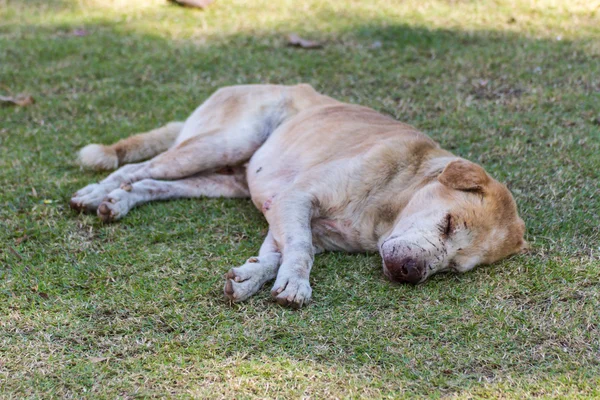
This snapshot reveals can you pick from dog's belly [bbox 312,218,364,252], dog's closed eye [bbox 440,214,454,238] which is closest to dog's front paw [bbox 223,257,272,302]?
dog's belly [bbox 312,218,364,252]

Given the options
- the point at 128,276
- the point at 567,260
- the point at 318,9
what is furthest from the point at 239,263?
the point at 318,9

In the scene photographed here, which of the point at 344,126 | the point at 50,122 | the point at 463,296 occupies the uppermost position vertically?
the point at 344,126

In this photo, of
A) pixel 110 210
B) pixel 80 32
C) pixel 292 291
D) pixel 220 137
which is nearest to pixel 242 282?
pixel 292 291

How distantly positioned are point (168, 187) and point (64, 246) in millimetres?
873

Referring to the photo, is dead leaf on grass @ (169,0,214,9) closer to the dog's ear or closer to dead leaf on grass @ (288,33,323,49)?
dead leaf on grass @ (288,33,323,49)

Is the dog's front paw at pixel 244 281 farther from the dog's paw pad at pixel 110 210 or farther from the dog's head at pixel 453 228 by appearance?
the dog's paw pad at pixel 110 210

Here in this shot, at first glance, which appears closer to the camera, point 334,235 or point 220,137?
point 334,235

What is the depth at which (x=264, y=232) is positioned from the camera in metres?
4.09

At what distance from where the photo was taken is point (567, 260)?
3.67 meters

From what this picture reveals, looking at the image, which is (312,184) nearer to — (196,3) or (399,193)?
(399,193)

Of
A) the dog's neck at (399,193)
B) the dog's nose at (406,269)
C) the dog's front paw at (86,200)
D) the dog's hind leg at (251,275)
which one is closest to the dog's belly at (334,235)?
the dog's neck at (399,193)

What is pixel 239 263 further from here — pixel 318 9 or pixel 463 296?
pixel 318 9

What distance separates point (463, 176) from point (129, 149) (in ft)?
8.01

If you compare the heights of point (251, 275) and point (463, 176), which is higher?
point (463, 176)
